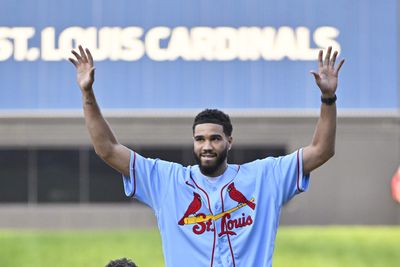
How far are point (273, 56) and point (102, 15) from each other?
519 centimetres

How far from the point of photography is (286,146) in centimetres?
3278

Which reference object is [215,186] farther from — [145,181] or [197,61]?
[197,61]

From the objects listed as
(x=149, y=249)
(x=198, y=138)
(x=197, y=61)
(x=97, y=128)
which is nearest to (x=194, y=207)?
(x=198, y=138)

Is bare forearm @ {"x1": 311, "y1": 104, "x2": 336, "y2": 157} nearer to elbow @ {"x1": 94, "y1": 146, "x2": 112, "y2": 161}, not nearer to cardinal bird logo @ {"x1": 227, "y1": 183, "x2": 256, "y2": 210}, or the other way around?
cardinal bird logo @ {"x1": 227, "y1": 183, "x2": 256, "y2": 210}

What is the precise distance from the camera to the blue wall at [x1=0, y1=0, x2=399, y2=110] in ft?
107

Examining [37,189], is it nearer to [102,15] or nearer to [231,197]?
[102,15]

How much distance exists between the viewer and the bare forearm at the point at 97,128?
5230mm

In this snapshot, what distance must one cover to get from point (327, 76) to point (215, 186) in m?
0.75

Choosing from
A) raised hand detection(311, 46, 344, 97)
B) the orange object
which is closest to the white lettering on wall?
the orange object

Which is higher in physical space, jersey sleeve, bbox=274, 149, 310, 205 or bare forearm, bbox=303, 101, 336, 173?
bare forearm, bbox=303, 101, 336, 173

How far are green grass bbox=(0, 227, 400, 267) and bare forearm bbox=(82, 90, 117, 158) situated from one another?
13508 millimetres

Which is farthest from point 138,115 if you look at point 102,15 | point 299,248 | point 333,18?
point 299,248

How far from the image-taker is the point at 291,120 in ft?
107

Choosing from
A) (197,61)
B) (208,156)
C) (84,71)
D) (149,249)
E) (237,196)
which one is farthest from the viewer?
(197,61)
